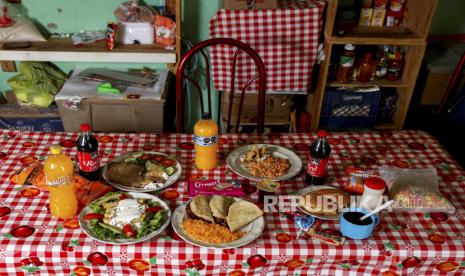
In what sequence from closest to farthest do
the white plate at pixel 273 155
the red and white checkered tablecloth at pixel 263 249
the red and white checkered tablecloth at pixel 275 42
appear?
the red and white checkered tablecloth at pixel 263 249, the white plate at pixel 273 155, the red and white checkered tablecloth at pixel 275 42

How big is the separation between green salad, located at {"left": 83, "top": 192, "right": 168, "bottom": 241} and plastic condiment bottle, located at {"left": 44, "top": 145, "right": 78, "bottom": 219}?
61mm

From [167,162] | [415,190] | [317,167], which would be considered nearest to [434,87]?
[415,190]

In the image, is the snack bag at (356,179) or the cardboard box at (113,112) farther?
the cardboard box at (113,112)

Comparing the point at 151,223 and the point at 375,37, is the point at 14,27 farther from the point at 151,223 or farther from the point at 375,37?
the point at 375,37

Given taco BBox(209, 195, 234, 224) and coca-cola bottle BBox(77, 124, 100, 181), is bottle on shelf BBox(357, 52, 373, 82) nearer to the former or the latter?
taco BBox(209, 195, 234, 224)

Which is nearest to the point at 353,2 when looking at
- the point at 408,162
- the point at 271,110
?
the point at 271,110

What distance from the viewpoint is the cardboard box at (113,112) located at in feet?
8.46

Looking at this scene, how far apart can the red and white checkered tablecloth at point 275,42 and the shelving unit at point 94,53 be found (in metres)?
0.25

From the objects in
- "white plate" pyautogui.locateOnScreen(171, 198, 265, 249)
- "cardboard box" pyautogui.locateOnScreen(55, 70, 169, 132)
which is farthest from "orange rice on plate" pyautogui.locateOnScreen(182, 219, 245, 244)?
"cardboard box" pyautogui.locateOnScreen(55, 70, 169, 132)

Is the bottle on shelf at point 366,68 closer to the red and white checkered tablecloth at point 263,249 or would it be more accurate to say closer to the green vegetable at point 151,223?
the red and white checkered tablecloth at point 263,249

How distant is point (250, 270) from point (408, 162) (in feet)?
2.61

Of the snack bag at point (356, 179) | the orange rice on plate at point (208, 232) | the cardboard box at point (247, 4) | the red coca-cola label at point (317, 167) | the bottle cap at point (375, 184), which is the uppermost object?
the cardboard box at point (247, 4)

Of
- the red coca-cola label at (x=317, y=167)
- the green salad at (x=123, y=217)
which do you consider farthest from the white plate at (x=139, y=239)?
the red coca-cola label at (x=317, y=167)

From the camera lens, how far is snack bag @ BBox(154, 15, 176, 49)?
8.66 feet
